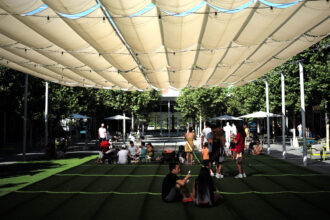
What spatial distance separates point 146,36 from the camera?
7.07 meters

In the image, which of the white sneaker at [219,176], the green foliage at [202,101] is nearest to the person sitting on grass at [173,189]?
the white sneaker at [219,176]

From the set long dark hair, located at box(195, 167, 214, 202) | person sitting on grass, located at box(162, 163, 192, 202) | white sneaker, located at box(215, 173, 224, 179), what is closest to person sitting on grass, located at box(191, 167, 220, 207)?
long dark hair, located at box(195, 167, 214, 202)

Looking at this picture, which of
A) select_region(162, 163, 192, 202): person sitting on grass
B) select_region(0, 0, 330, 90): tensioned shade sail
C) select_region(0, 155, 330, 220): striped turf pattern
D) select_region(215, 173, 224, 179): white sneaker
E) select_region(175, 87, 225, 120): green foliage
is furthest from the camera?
select_region(175, 87, 225, 120): green foliage

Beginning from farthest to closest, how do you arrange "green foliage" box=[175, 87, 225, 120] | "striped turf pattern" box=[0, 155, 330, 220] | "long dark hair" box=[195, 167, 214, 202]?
1. "green foliage" box=[175, 87, 225, 120]
2. "long dark hair" box=[195, 167, 214, 202]
3. "striped turf pattern" box=[0, 155, 330, 220]

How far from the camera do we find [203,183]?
5.38 m

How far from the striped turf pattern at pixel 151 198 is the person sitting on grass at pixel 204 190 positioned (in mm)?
132

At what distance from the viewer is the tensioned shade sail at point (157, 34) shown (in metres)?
→ 5.50

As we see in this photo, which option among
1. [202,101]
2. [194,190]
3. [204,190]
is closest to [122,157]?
[194,190]

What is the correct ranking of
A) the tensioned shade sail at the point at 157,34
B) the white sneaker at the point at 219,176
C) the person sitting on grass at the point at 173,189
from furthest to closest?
the white sneaker at the point at 219,176 < the person sitting on grass at the point at 173,189 < the tensioned shade sail at the point at 157,34

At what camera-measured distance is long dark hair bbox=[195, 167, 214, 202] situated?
5340mm

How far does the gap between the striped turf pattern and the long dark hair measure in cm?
31

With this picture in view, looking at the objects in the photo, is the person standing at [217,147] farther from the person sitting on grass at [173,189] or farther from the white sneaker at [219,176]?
the person sitting on grass at [173,189]

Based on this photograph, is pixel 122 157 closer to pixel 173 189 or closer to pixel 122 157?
pixel 122 157

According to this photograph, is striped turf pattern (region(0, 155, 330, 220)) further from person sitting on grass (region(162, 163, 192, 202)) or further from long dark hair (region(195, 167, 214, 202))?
long dark hair (region(195, 167, 214, 202))
